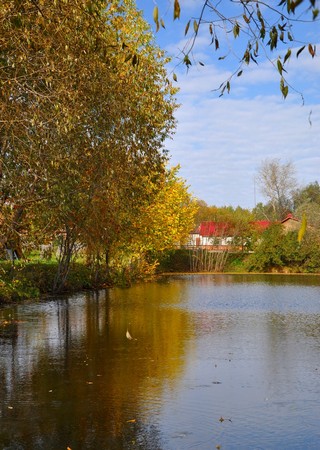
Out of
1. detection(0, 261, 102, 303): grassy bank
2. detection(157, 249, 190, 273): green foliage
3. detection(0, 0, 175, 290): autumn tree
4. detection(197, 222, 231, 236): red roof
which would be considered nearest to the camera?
detection(0, 0, 175, 290): autumn tree

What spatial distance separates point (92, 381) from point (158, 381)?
3.35 feet

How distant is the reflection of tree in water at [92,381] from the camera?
7395 millimetres

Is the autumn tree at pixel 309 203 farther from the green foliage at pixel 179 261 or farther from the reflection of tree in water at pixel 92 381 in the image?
the reflection of tree in water at pixel 92 381

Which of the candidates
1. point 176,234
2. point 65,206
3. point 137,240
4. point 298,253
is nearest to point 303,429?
point 65,206

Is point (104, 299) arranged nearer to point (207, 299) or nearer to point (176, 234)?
point (207, 299)

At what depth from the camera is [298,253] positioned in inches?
2012

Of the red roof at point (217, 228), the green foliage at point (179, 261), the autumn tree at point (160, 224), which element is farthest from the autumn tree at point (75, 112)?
the red roof at point (217, 228)

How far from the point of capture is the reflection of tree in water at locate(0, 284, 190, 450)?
7395 mm

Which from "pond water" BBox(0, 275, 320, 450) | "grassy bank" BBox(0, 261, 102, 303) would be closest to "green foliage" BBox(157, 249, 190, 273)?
"grassy bank" BBox(0, 261, 102, 303)

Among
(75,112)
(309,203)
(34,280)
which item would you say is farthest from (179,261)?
(75,112)

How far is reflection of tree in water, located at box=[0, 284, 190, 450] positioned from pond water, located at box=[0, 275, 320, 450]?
0.02m

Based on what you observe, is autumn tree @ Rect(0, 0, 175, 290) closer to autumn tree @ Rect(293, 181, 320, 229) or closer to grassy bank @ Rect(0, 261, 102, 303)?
grassy bank @ Rect(0, 261, 102, 303)

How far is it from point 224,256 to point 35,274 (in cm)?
2713

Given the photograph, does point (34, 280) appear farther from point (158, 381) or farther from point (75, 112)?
point (158, 381)
